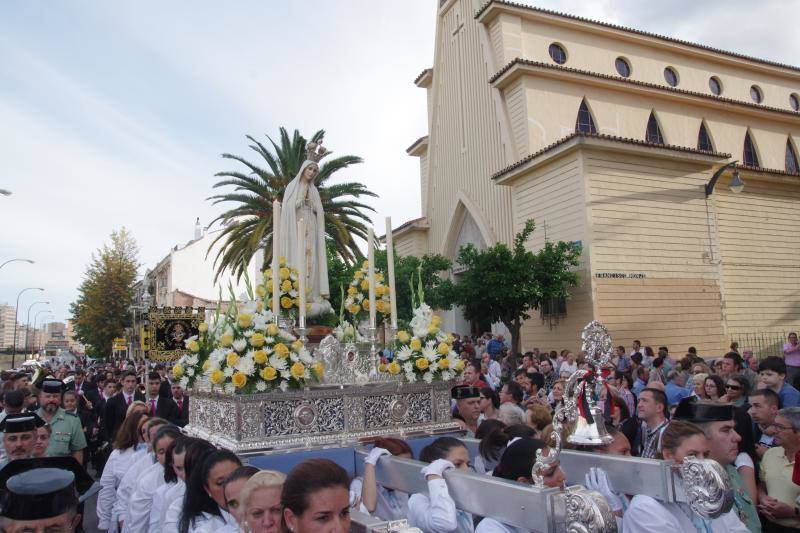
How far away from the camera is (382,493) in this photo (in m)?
4.32

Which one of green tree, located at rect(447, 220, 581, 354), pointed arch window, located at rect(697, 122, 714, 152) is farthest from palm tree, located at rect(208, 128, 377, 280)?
pointed arch window, located at rect(697, 122, 714, 152)

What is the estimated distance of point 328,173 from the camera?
2561 centimetres

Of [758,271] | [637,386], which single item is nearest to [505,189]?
[758,271]

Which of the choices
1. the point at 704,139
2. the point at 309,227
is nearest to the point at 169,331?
the point at 309,227

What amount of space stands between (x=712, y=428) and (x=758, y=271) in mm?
23941

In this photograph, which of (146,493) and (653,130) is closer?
(146,493)

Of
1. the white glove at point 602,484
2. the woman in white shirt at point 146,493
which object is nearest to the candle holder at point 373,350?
the woman in white shirt at point 146,493

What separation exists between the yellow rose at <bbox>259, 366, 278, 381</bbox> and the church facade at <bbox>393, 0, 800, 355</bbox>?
57.0 feet

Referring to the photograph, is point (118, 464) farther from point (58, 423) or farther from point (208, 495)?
point (208, 495)

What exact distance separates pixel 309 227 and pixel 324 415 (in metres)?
2.76

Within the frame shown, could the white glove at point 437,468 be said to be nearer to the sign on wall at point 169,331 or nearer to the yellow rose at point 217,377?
the yellow rose at point 217,377

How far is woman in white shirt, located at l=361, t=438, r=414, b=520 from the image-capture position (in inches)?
159

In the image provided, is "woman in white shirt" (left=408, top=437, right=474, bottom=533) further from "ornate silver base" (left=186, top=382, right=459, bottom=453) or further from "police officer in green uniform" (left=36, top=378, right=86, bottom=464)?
"police officer in green uniform" (left=36, top=378, right=86, bottom=464)

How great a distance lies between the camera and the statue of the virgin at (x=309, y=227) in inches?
277
